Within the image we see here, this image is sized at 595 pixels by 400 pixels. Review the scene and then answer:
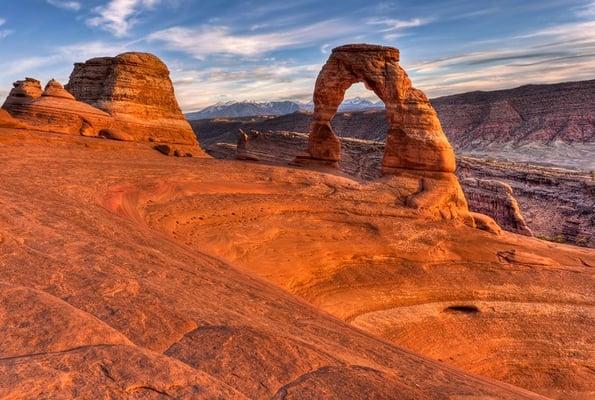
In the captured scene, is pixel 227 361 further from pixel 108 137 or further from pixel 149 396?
pixel 108 137

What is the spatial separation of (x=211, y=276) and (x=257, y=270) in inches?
147

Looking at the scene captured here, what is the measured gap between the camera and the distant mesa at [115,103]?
54.3 ft

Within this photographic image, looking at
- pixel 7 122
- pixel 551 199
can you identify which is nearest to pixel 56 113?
pixel 7 122

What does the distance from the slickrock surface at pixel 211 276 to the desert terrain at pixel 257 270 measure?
27 millimetres

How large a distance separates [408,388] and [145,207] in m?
7.33

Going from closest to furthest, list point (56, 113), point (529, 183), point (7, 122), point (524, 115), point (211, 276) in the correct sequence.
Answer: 1. point (211, 276)
2. point (7, 122)
3. point (56, 113)
4. point (529, 183)
5. point (524, 115)

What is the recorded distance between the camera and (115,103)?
20.0 meters

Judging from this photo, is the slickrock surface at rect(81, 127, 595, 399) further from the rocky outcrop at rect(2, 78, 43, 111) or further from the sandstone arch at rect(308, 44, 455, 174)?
the rocky outcrop at rect(2, 78, 43, 111)

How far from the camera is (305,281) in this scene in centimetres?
1076

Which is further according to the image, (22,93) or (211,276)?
(22,93)

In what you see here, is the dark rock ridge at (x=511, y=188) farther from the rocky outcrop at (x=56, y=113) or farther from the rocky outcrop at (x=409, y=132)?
the rocky outcrop at (x=409, y=132)

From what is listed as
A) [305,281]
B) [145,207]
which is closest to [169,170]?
[145,207]

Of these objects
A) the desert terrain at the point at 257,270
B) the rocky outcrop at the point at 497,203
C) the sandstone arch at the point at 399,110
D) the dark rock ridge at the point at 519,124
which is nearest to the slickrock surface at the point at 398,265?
the desert terrain at the point at 257,270

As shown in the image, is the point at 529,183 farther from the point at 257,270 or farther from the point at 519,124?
the point at 519,124
